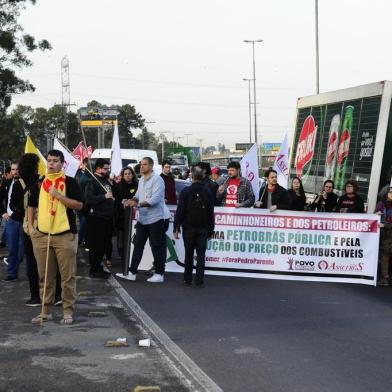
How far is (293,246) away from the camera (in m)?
10.9

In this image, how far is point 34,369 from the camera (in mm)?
5668

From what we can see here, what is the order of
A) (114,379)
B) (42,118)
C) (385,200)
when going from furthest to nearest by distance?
(42,118), (385,200), (114,379)

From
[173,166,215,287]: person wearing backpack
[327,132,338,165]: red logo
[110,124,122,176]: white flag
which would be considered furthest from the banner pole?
[327,132,338,165]: red logo

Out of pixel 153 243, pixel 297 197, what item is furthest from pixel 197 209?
pixel 297 197

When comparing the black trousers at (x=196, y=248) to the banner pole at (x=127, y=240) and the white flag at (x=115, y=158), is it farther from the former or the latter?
the white flag at (x=115, y=158)

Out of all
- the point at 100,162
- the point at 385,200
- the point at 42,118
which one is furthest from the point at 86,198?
the point at 42,118

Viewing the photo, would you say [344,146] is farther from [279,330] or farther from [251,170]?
[279,330]

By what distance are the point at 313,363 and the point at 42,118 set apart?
356 ft

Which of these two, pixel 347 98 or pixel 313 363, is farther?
pixel 347 98

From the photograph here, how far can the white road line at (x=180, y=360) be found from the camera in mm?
5332

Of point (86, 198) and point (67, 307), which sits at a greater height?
point (86, 198)

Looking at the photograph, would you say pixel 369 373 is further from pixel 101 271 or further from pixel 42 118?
pixel 42 118

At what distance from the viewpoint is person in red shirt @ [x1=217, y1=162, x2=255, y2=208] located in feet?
38.2

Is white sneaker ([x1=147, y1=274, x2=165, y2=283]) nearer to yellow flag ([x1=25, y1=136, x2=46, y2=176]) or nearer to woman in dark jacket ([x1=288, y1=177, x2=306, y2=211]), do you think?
yellow flag ([x1=25, y1=136, x2=46, y2=176])
